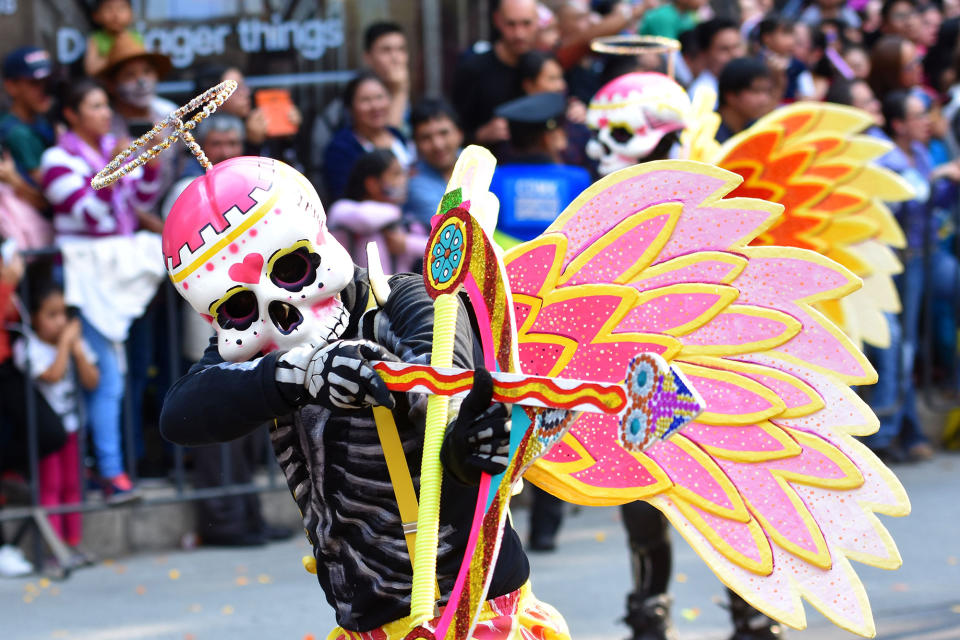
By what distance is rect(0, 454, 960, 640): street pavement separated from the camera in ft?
15.6

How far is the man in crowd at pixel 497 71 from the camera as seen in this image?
21.3 ft

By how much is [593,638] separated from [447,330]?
267 centimetres

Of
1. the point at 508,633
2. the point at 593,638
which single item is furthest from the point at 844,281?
the point at 593,638

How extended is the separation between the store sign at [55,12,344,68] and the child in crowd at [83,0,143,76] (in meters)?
0.41

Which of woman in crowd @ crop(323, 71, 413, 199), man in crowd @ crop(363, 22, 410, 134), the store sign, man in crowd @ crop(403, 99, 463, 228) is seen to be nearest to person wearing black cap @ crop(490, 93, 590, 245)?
man in crowd @ crop(403, 99, 463, 228)

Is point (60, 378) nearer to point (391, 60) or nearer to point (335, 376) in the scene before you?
point (391, 60)

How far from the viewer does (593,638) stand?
468 cm

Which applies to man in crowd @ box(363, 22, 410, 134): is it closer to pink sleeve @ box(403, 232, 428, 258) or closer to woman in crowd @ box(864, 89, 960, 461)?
pink sleeve @ box(403, 232, 428, 258)

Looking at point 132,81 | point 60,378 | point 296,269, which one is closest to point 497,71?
point 132,81

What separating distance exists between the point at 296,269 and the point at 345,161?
3.73 m

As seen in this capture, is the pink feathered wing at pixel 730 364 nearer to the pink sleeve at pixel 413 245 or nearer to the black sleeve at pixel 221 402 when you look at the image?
the black sleeve at pixel 221 402

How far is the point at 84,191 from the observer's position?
5293 millimetres

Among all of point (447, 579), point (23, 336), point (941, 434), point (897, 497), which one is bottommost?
point (941, 434)

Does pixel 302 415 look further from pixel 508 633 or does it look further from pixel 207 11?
pixel 207 11
